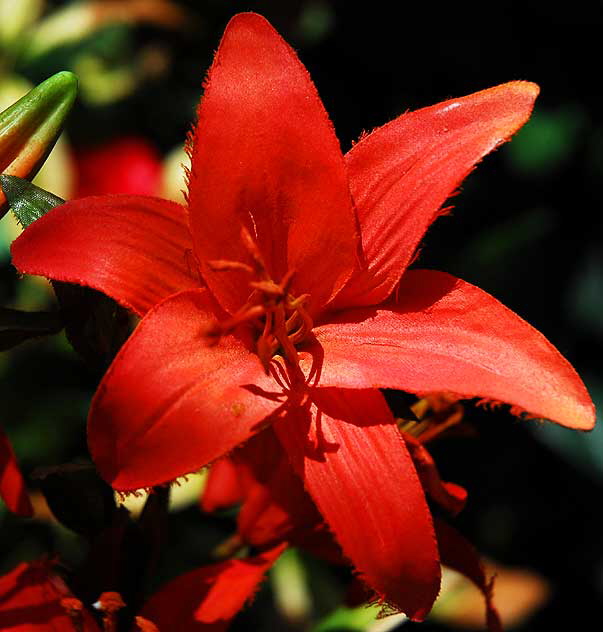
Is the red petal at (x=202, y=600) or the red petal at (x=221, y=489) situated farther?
the red petal at (x=221, y=489)

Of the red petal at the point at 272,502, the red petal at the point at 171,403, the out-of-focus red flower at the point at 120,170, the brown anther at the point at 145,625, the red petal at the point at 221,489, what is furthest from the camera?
the out-of-focus red flower at the point at 120,170

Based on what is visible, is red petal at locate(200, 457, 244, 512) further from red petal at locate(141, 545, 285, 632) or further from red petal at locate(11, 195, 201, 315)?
red petal at locate(11, 195, 201, 315)

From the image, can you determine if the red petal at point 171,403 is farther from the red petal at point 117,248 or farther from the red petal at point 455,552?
the red petal at point 455,552

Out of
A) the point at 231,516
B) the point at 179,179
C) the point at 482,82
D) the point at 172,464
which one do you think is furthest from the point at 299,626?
the point at 482,82

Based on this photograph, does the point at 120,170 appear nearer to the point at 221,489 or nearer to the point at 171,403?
the point at 221,489

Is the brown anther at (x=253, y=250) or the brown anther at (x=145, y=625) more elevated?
the brown anther at (x=253, y=250)

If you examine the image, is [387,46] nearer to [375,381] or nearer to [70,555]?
[70,555]

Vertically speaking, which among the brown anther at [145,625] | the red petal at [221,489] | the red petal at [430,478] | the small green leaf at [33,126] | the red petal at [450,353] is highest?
the small green leaf at [33,126]

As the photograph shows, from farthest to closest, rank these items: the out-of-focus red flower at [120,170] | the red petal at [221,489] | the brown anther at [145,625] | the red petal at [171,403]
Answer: the out-of-focus red flower at [120,170], the red petal at [221,489], the brown anther at [145,625], the red petal at [171,403]

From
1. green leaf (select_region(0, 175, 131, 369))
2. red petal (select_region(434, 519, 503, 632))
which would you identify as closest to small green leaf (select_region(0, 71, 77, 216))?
green leaf (select_region(0, 175, 131, 369))

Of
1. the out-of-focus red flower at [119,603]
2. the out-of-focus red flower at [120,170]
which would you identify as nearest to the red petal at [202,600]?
the out-of-focus red flower at [119,603]
